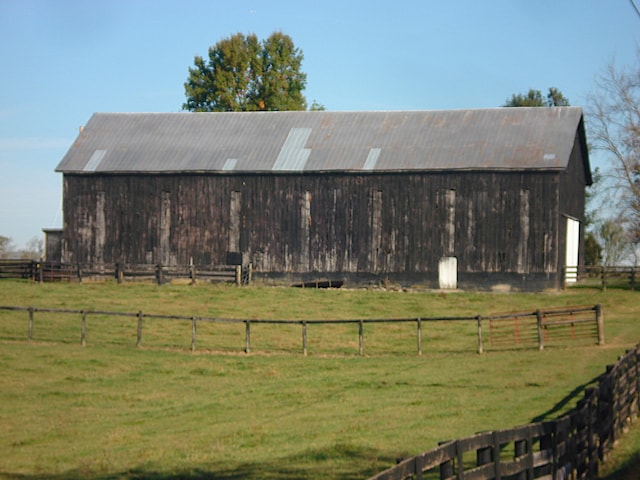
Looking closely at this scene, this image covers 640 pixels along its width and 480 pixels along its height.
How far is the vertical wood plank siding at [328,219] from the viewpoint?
2009 inches

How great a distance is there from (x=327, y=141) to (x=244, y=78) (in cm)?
3339

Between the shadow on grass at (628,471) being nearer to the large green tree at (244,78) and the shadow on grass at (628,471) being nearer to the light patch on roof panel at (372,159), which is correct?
the light patch on roof panel at (372,159)

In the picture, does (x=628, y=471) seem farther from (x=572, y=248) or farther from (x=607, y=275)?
(x=572, y=248)

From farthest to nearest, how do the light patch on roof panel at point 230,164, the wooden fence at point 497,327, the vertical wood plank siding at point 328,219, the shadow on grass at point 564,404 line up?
the light patch on roof panel at point 230,164
the vertical wood plank siding at point 328,219
the wooden fence at point 497,327
the shadow on grass at point 564,404

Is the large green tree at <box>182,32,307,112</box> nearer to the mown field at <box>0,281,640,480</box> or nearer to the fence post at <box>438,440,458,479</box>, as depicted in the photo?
the mown field at <box>0,281,640,480</box>

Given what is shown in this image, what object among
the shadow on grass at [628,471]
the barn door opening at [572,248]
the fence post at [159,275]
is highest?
the barn door opening at [572,248]

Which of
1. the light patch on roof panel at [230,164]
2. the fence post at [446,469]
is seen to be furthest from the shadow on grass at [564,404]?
Result: the light patch on roof panel at [230,164]

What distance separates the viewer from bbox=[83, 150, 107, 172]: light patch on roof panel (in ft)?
189

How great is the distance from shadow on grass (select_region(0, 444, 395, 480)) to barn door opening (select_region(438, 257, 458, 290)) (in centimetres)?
3513

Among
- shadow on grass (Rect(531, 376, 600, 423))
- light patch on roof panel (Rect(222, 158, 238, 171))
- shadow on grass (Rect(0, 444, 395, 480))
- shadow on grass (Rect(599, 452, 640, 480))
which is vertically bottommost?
shadow on grass (Rect(0, 444, 395, 480))

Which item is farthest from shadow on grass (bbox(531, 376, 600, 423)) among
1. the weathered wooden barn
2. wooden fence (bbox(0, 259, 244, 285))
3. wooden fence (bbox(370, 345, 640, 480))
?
wooden fence (bbox(0, 259, 244, 285))

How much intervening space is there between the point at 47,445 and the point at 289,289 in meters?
31.6

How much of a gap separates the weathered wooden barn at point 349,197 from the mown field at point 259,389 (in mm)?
7349

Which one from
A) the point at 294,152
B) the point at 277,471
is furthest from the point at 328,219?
the point at 277,471
